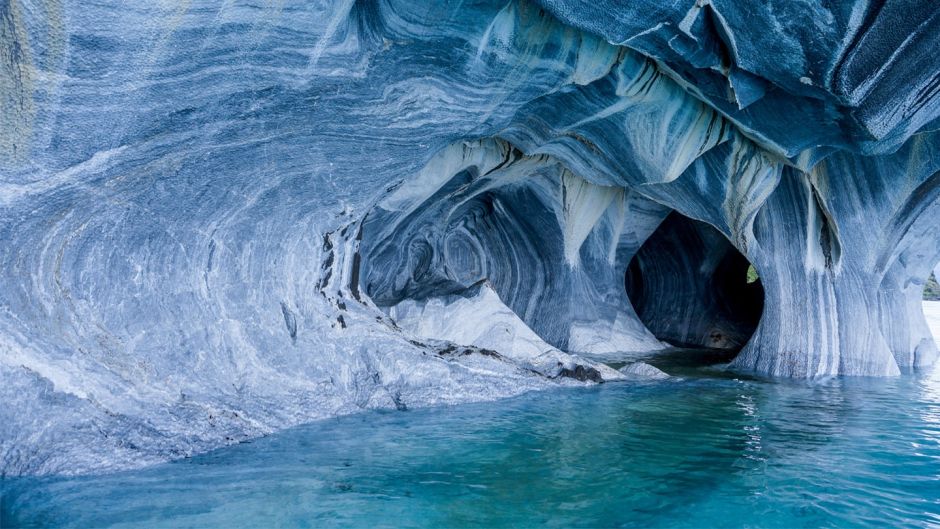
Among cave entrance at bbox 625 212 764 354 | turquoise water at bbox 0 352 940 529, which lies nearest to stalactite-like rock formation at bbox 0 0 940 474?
turquoise water at bbox 0 352 940 529

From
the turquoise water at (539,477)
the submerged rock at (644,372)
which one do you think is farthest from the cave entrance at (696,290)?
the turquoise water at (539,477)

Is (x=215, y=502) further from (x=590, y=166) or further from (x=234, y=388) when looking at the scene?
(x=590, y=166)

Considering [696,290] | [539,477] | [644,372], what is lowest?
[539,477]

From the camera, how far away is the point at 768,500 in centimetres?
305

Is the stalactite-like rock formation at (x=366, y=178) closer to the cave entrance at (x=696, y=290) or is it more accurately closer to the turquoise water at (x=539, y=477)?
the turquoise water at (x=539, y=477)

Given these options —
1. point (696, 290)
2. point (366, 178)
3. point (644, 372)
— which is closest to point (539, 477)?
point (366, 178)

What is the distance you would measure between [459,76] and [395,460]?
9.73ft

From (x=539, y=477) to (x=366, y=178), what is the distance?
118 inches

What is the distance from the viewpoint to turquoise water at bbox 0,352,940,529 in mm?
2781

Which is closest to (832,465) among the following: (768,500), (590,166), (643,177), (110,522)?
(768,500)

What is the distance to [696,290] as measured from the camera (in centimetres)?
1244

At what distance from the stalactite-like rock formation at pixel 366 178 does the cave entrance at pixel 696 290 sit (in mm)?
3428

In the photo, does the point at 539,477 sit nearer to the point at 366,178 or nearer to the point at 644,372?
the point at 366,178

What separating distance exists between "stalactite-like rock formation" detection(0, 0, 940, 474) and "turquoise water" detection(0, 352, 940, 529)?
54 centimetres
